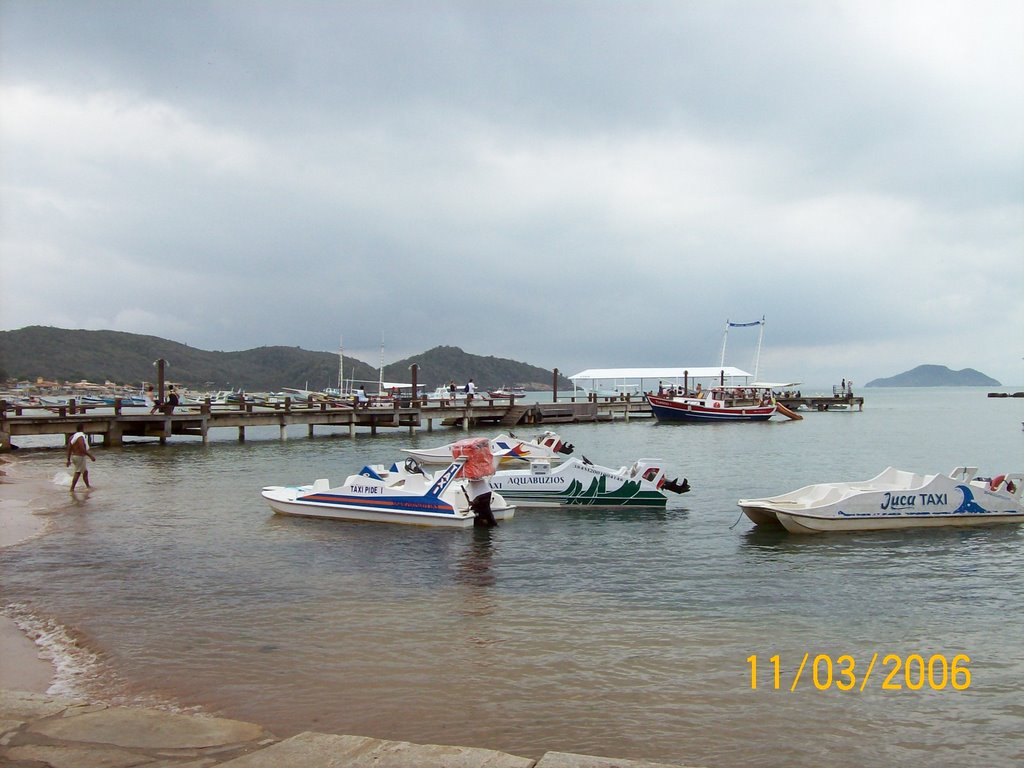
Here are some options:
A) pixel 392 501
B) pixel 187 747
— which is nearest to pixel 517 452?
pixel 392 501

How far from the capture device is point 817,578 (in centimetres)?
1265

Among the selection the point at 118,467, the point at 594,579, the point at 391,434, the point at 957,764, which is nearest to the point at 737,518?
the point at 594,579

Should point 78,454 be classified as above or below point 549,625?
above

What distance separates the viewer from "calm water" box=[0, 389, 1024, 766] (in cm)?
691

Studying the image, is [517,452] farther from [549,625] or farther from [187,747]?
[187,747]

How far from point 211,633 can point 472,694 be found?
378 centimetres

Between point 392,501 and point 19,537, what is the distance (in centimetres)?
721

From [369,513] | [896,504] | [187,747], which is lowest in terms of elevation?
[369,513]

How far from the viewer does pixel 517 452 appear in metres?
29.2

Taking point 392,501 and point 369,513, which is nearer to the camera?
point 392,501

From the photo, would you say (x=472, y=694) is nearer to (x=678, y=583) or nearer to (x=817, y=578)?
(x=678, y=583)
